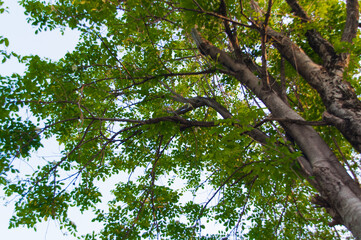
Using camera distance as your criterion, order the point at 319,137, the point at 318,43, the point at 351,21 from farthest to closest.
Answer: the point at 318,43 → the point at 351,21 → the point at 319,137

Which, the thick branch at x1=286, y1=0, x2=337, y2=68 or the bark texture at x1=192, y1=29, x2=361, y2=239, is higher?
the thick branch at x1=286, y1=0, x2=337, y2=68

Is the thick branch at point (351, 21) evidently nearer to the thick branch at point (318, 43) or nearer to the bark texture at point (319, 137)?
the thick branch at point (318, 43)

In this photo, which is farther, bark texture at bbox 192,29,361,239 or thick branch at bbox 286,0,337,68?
thick branch at bbox 286,0,337,68

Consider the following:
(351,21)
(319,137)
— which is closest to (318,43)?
(351,21)

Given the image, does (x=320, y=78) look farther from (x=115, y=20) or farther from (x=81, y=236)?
(x=81, y=236)

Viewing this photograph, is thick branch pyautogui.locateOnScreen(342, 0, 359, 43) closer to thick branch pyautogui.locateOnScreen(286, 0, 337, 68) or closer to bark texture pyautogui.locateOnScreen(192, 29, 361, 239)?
thick branch pyautogui.locateOnScreen(286, 0, 337, 68)

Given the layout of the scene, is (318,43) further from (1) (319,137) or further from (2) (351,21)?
(1) (319,137)

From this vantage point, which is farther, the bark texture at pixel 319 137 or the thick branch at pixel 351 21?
the thick branch at pixel 351 21

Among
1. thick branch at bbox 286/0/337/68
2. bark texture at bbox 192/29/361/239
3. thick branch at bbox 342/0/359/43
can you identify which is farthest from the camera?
thick branch at bbox 286/0/337/68

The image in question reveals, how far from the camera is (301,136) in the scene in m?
2.92

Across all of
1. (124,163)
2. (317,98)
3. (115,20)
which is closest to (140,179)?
(124,163)

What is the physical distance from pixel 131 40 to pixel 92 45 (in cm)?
72

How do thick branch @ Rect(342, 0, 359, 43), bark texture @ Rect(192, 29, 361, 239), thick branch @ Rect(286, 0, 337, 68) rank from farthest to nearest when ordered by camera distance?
thick branch @ Rect(286, 0, 337, 68)
thick branch @ Rect(342, 0, 359, 43)
bark texture @ Rect(192, 29, 361, 239)

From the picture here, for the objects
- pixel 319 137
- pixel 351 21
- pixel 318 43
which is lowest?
pixel 319 137
